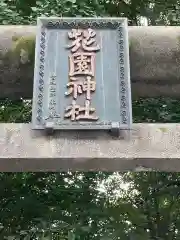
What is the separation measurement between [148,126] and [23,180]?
6.12 ft

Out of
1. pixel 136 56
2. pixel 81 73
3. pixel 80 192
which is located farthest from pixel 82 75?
pixel 80 192

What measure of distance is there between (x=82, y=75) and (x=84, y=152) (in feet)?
1.61

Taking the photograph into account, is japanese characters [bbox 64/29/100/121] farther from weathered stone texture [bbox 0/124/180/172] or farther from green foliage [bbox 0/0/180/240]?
green foliage [bbox 0/0/180/240]

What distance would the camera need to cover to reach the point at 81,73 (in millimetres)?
2656

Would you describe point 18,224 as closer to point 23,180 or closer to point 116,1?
point 23,180

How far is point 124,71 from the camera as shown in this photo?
2.67 m

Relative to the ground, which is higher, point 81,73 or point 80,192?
point 81,73

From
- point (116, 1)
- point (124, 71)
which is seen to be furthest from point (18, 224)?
point (116, 1)

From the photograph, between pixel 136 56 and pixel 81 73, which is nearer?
pixel 81 73

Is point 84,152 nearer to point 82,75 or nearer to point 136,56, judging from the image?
point 82,75

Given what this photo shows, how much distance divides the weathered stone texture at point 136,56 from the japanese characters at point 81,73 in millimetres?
305

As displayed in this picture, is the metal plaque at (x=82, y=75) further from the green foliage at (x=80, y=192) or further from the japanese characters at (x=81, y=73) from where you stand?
the green foliage at (x=80, y=192)

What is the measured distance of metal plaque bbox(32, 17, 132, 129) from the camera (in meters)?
2.52

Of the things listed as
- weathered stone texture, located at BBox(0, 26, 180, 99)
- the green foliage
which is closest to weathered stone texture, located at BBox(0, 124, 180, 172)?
weathered stone texture, located at BBox(0, 26, 180, 99)
